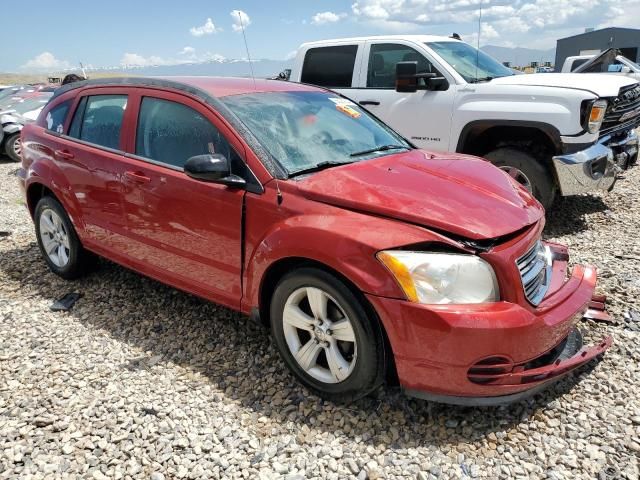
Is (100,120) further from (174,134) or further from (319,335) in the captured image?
(319,335)

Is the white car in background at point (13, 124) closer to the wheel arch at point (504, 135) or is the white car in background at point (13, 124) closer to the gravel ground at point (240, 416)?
the gravel ground at point (240, 416)

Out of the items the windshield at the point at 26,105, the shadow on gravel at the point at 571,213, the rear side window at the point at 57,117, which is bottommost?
the shadow on gravel at the point at 571,213

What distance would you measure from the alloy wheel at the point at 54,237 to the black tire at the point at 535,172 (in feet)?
13.7

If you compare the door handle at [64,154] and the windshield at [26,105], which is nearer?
the door handle at [64,154]

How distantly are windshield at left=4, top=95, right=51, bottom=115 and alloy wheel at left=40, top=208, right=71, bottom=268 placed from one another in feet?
29.3

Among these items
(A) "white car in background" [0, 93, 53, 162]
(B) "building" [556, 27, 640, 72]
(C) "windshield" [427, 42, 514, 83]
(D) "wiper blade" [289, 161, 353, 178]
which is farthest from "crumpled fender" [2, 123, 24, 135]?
(B) "building" [556, 27, 640, 72]

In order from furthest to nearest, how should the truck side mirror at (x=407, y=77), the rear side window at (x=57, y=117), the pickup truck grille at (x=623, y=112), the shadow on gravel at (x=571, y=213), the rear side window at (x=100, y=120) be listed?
the truck side mirror at (x=407, y=77) → the shadow on gravel at (x=571, y=213) → the pickup truck grille at (x=623, y=112) → the rear side window at (x=57, y=117) → the rear side window at (x=100, y=120)

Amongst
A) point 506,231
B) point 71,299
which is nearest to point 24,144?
point 71,299

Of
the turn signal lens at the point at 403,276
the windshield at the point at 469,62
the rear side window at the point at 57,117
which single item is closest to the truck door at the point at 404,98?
the windshield at the point at 469,62

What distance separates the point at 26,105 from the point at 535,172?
1174 centimetres

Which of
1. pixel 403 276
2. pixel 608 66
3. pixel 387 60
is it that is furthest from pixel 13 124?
pixel 608 66

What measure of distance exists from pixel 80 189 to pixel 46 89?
37.5 ft

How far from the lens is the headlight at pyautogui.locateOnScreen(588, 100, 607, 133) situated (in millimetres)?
4688

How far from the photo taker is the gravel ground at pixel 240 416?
7.51 ft
